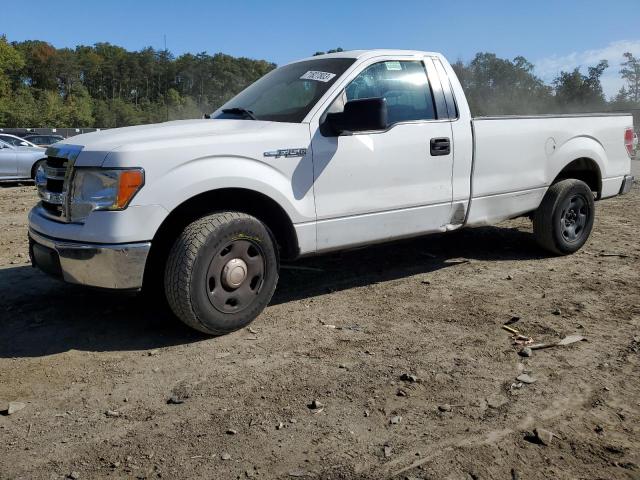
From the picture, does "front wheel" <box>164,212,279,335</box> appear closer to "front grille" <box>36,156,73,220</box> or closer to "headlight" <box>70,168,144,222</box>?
"headlight" <box>70,168,144,222</box>

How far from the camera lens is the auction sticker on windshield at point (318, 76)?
14.6 feet

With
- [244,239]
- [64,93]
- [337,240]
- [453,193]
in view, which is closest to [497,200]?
[453,193]

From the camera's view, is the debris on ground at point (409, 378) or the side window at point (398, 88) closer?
the debris on ground at point (409, 378)

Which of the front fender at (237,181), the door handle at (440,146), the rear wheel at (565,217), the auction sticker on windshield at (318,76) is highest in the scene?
the auction sticker on windshield at (318,76)

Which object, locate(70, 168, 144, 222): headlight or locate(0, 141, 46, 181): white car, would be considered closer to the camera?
locate(70, 168, 144, 222): headlight

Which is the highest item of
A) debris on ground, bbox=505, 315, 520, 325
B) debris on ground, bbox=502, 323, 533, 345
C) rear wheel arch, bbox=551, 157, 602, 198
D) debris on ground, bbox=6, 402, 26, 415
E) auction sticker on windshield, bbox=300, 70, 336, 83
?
auction sticker on windshield, bbox=300, 70, 336, 83

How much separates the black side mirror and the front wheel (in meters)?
0.93

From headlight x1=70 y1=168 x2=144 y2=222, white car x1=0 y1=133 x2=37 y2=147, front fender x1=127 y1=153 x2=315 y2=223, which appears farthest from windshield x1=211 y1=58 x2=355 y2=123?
white car x1=0 y1=133 x2=37 y2=147

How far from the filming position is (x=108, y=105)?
322ft

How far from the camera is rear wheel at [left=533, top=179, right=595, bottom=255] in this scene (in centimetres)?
571

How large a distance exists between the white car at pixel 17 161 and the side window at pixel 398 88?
38.0 feet

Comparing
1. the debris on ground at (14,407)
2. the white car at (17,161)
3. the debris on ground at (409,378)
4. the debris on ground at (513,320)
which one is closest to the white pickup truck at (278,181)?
the debris on ground at (14,407)

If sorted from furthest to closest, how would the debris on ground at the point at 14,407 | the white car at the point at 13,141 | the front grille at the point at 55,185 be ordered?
the white car at the point at 13,141, the front grille at the point at 55,185, the debris on ground at the point at 14,407

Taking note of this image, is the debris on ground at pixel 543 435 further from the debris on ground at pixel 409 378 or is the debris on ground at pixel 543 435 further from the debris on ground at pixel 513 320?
the debris on ground at pixel 513 320
